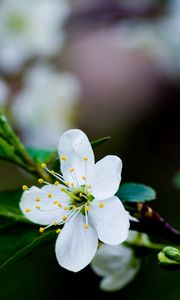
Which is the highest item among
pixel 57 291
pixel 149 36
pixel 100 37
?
pixel 149 36

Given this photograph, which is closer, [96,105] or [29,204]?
[29,204]

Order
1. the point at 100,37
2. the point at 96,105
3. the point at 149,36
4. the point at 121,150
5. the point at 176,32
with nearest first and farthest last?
the point at 176,32, the point at 149,36, the point at 121,150, the point at 96,105, the point at 100,37

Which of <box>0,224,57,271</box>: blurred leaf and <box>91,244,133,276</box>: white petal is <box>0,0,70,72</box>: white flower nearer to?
<box>91,244,133,276</box>: white petal

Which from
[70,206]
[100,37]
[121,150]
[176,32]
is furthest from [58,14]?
[70,206]

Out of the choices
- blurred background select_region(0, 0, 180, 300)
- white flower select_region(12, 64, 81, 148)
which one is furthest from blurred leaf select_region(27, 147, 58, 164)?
white flower select_region(12, 64, 81, 148)

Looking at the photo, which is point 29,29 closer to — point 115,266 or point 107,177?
point 115,266

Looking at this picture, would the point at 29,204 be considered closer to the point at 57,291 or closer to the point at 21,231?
the point at 21,231
